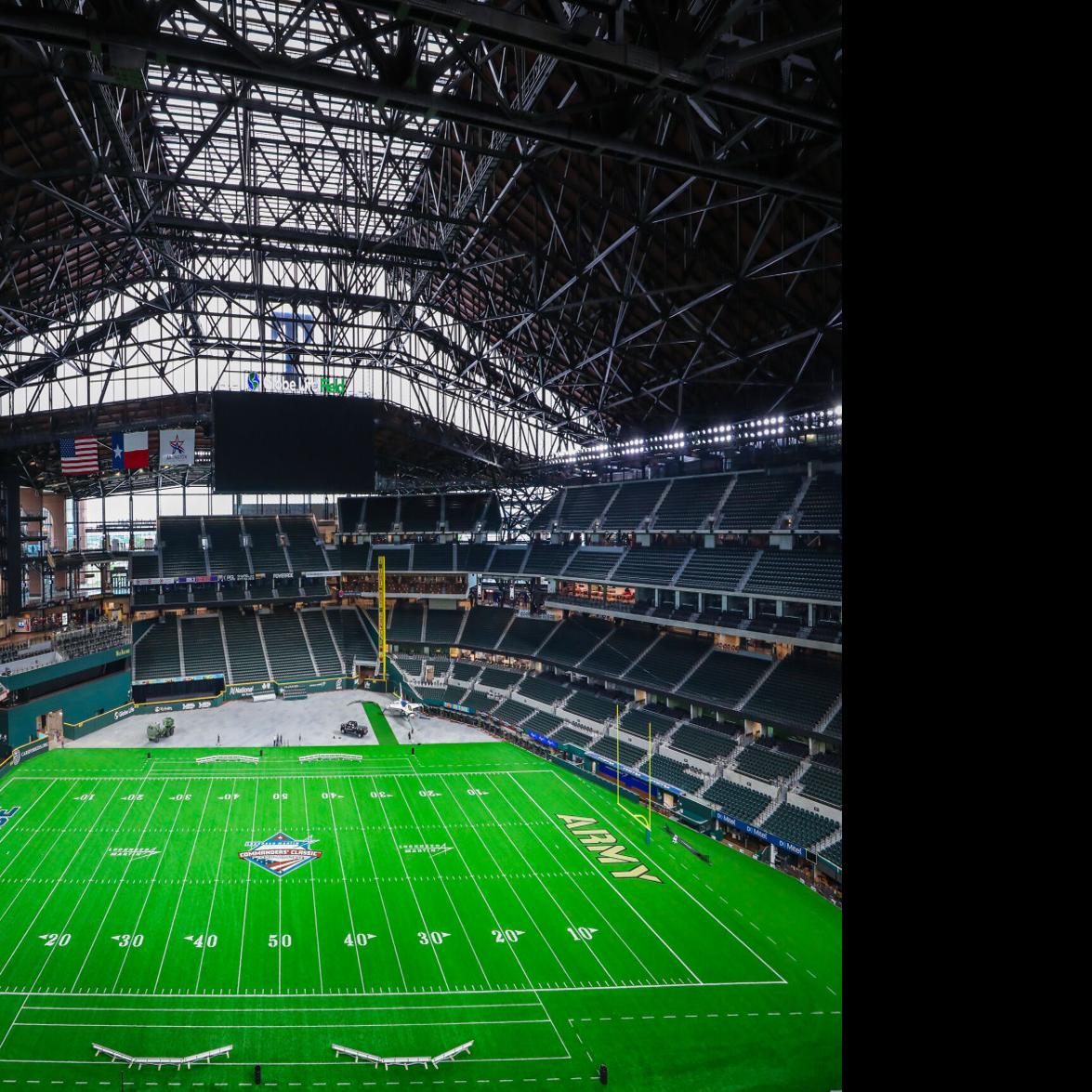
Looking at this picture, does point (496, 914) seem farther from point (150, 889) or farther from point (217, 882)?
point (150, 889)

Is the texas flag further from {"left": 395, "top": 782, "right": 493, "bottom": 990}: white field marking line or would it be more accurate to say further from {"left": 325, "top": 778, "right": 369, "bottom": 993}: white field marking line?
{"left": 395, "top": 782, "right": 493, "bottom": 990}: white field marking line

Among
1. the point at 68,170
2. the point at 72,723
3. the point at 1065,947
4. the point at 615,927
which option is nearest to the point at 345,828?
the point at 615,927

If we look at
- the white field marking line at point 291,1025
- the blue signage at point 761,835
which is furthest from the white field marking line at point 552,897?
the blue signage at point 761,835

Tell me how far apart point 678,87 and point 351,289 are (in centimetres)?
2867

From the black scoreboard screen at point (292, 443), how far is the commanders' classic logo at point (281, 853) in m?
17.9

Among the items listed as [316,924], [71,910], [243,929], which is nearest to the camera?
[243,929]

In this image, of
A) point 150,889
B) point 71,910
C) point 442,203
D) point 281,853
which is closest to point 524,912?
point 281,853

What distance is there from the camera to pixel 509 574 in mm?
49969

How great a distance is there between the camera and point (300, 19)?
10789 mm

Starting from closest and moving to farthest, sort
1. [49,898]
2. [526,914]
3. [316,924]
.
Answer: [316,924] < [526,914] < [49,898]

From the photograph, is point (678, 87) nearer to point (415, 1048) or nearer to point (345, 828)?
point (415, 1048)

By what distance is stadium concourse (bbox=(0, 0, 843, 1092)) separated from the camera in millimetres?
14180

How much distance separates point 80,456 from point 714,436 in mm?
31413

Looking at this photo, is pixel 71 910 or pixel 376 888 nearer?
pixel 71 910
